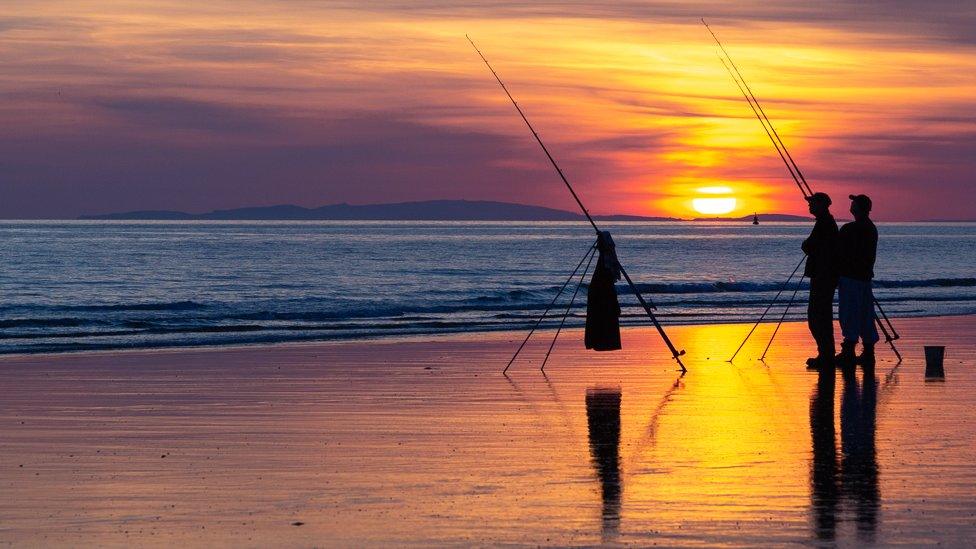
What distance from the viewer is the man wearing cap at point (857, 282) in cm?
1289

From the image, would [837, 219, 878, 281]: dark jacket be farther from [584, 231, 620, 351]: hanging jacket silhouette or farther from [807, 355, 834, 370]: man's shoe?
[584, 231, 620, 351]: hanging jacket silhouette

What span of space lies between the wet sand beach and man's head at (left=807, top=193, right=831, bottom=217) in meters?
1.51

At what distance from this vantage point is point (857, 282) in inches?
512

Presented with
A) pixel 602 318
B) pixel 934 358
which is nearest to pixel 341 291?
pixel 602 318

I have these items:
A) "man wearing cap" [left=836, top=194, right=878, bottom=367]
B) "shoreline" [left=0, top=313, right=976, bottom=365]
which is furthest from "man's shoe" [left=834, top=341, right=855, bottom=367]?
"shoreline" [left=0, top=313, right=976, bottom=365]

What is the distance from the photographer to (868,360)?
1301 centimetres

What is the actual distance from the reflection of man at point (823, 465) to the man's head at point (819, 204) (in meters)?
2.23

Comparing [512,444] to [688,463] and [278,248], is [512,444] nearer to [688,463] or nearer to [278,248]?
[688,463]

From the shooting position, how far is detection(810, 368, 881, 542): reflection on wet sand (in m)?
5.84

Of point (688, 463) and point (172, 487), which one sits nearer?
point (172, 487)

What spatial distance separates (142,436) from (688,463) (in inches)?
131

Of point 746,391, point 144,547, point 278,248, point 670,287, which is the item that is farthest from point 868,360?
point 278,248

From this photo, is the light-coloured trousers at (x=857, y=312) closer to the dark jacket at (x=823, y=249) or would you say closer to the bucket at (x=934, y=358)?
the dark jacket at (x=823, y=249)

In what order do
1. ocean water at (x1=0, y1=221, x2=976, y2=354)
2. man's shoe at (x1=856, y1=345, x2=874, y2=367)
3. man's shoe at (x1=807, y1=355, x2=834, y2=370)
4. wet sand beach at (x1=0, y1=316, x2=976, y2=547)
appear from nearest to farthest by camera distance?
wet sand beach at (x1=0, y1=316, x2=976, y2=547), man's shoe at (x1=807, y1=355, x2=834, y2=370), man's shoe at (x1=856, y1=345, x2=874, y2=367), ocean water at (x1=0, y1=221, x2=976, y2=354)
